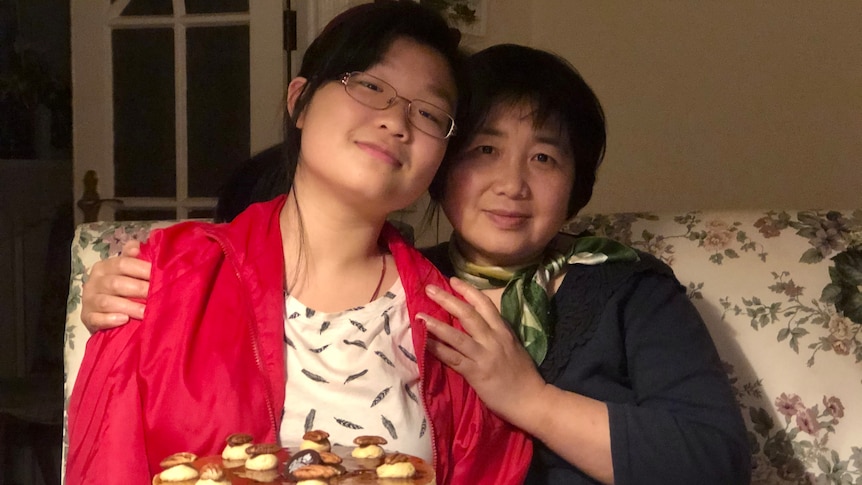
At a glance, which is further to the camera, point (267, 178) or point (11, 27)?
point (11, 27)

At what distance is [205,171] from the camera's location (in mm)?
2568

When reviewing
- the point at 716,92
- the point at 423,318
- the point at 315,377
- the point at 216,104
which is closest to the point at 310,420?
the point at 315,377

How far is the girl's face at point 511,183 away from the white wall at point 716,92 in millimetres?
1096

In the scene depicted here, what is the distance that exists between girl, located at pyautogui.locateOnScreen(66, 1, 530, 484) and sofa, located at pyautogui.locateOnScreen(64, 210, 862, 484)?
411mm

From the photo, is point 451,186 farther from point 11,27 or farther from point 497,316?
point 11,27

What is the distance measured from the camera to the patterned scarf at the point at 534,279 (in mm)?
1056

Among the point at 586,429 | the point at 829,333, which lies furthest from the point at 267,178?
the point at 829,333

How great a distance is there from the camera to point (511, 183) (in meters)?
1.04

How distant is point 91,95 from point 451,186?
198cm

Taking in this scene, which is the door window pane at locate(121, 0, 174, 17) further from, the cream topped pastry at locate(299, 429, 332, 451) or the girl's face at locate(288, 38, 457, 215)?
the cream topped pastry at locate(299, 429, 332, 451)

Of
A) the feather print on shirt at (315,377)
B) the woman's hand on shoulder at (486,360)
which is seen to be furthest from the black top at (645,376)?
the feather print on shirt at (315,377)

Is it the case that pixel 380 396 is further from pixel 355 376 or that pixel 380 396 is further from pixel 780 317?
pixel 780 317

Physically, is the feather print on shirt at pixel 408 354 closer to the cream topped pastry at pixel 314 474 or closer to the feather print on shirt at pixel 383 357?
the feather print on shirt at pixel 383 357

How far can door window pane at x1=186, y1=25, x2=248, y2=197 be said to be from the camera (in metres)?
2.48
